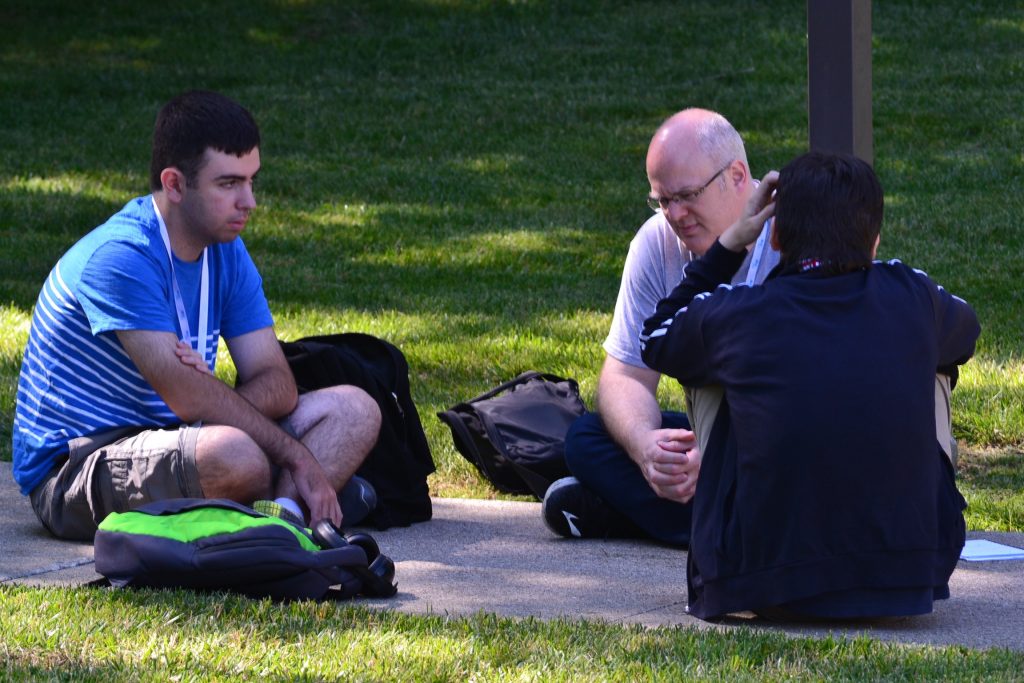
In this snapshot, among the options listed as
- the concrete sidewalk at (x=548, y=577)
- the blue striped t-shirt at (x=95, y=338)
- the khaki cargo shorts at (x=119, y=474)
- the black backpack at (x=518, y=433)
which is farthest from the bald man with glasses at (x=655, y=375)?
the blue striped t-shirt at (x=95, y=338)

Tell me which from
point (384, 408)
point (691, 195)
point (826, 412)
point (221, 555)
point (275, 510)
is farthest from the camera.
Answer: point (384, 408)

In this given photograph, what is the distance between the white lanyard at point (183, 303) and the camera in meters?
5.05

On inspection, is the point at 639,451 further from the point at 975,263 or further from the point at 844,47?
the point at 975,263

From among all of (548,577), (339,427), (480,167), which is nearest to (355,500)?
(339,427)

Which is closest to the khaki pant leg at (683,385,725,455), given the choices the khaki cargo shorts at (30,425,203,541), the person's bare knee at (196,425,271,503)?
the person's bare knee at (196,425,271,503)

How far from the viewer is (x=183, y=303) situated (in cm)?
512

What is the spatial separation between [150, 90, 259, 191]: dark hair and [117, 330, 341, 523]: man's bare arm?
53cm

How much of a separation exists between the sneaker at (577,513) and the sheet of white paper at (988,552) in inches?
42.0

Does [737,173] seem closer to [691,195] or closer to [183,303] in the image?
[691,195]

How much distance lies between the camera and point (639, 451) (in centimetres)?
491

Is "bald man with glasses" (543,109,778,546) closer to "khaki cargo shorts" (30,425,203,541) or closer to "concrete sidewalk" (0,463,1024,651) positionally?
"concrete sidewalk" (0,463,1024,651)

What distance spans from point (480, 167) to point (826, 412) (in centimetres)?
981

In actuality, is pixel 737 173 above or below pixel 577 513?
above

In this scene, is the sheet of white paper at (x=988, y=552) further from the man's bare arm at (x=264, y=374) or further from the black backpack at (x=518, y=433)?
the man's bare arm at (x=264, y=374)
